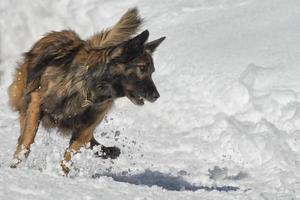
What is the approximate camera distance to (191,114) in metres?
10.4

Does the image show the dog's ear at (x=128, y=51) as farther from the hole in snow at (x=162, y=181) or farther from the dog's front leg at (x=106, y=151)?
the dog's front leg at (x=106, y=151)

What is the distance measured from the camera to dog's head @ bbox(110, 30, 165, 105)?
7312 millimetres

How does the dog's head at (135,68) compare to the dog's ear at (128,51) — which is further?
the dog's head at (135,68)

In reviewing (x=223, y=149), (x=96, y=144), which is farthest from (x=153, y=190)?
(x=223, y=149)

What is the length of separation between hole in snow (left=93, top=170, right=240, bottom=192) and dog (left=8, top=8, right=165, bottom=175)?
1.94 ft

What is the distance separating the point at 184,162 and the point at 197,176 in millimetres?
577

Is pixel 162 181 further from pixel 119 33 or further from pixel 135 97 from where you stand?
pixel 119 33

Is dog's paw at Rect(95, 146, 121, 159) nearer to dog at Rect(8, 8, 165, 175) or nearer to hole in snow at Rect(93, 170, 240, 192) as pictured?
hole in snow at Rect(93, 170, 240, 192)

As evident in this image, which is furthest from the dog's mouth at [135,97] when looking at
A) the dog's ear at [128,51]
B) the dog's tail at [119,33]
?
the dog's tail at [119,33]

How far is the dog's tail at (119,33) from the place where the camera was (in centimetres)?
769

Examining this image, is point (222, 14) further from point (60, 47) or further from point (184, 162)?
point (60, 47)

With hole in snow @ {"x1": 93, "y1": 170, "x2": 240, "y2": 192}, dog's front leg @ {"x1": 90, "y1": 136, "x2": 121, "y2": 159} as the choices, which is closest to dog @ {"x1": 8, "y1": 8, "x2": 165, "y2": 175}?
hole in snow @ {"x1": 93, "y1": 170, "x2": 240, "y2": 192}

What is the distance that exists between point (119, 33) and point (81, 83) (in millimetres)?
703

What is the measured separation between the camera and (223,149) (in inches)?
363
